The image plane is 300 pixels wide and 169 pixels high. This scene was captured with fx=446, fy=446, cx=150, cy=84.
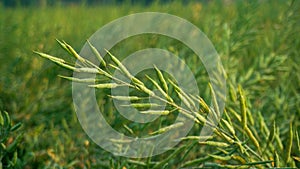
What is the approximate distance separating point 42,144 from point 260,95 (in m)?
0.33

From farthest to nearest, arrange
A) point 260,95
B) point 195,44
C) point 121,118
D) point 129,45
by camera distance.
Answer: point 129,45 < point 195,44 < point 260,95 < point 121,118

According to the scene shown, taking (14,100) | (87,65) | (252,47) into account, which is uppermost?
(87,65)

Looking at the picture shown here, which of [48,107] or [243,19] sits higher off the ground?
[243,19]

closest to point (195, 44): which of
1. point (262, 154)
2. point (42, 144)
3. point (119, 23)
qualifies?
point (119, 23)

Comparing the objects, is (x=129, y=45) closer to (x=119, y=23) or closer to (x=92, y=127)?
(x=119, y=23)

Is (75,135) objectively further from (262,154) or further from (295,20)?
(295,20)

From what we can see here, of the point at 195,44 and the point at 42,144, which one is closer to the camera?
the point at 42,144

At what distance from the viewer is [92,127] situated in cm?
54

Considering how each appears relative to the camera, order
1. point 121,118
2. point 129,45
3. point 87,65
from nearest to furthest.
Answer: point 87,65 < point 121,118 < point 129,45

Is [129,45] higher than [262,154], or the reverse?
[262,154]

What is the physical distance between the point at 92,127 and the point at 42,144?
68 millimetres

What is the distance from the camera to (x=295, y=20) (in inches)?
28.3

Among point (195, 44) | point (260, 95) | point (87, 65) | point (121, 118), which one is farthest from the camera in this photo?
point (195, 44)

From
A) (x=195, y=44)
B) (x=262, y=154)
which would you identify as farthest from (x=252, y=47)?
(x=262, y=154)
